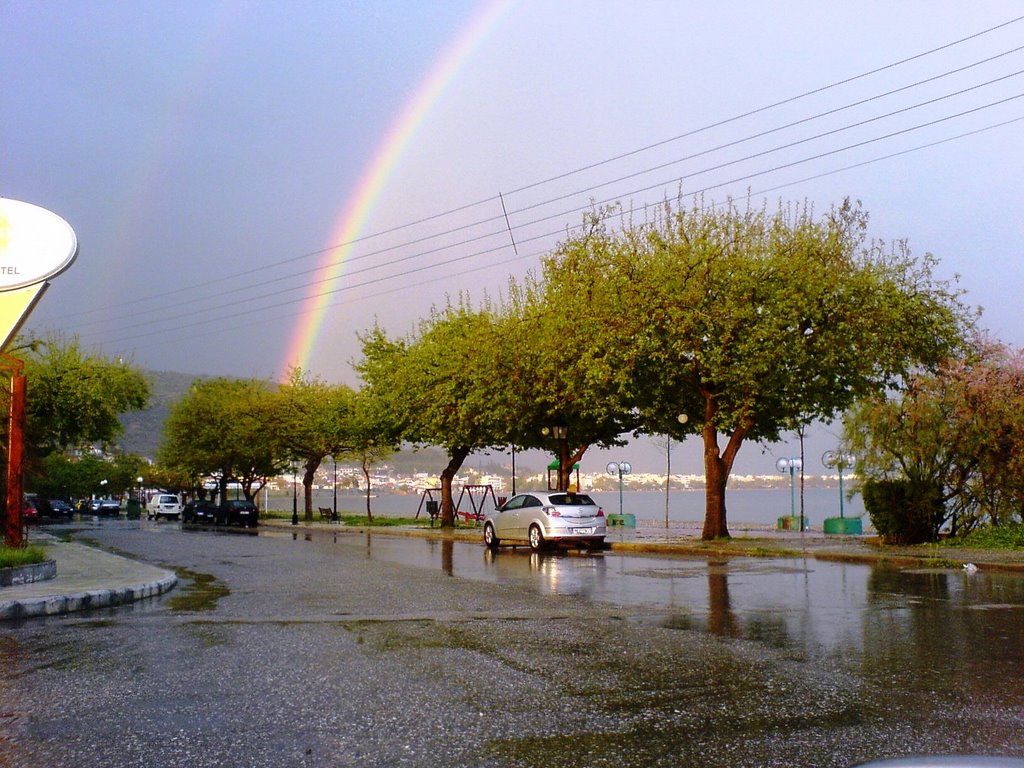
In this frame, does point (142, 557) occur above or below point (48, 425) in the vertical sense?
below

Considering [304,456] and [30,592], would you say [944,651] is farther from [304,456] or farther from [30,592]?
[304,456]

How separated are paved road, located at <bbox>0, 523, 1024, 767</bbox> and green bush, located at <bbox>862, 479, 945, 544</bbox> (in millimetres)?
13565

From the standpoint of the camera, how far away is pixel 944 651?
32.1 ft

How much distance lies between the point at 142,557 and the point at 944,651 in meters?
20.9

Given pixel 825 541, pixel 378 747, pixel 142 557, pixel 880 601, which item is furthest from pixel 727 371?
pixel 378 747

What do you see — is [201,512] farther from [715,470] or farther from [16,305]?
[16,305]

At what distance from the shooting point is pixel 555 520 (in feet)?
91.7

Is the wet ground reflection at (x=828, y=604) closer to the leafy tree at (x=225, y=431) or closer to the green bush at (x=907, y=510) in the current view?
the green bush at (x=907, y=510)

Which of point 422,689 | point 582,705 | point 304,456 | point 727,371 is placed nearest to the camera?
point 582,705

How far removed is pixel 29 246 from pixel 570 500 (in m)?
15.5

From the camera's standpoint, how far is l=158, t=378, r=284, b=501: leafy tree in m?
67.6

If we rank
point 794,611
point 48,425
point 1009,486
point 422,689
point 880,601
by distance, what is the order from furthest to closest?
1. point 48,425
2. point 1009,486
3. point 880,601
4. point 794,611
5. point 422,689

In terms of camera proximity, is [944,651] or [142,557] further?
[142,557]

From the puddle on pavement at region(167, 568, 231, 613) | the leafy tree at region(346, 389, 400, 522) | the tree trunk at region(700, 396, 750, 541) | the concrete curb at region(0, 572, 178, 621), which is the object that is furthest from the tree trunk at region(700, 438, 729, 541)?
the concrete curb at region(0, 572, 178, 621)
